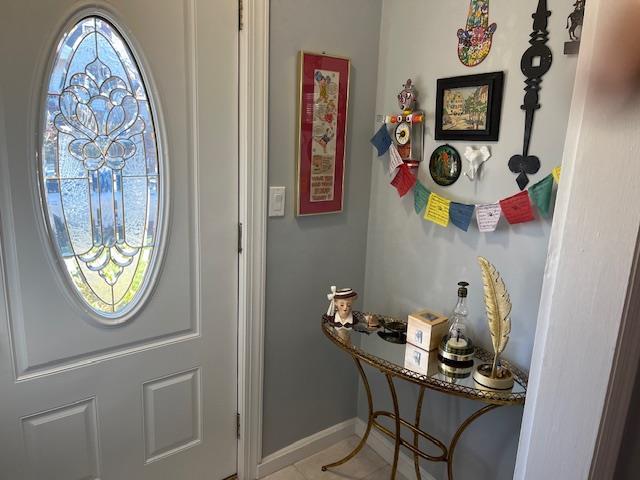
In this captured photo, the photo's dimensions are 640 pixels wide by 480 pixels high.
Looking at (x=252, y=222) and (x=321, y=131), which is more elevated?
(x=321, y=131)

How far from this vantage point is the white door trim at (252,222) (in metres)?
1.60

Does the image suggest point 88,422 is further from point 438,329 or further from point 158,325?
point 438,329

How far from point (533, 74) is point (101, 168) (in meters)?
1.38

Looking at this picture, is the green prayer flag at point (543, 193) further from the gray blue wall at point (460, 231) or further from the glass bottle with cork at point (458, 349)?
the glass bottle with cork at point (458, 349)

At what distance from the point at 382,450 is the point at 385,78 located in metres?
1.70

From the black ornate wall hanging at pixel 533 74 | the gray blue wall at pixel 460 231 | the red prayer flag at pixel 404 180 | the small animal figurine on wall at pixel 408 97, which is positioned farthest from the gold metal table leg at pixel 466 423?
the small animal figurine on wall at pixel 408 97

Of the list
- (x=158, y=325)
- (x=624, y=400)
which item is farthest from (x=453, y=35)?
(x=158, y=325)

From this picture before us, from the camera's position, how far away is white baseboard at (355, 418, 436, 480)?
78.3 inches

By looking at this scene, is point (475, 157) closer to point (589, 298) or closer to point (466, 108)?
point (466, 108)

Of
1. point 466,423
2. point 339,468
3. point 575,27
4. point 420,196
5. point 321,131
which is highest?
point 575,27

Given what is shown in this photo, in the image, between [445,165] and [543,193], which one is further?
[445,165]

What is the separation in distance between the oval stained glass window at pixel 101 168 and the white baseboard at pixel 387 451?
4.34 ft

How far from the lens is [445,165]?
5.62 feet

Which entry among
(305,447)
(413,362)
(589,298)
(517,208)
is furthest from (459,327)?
(305,447)
